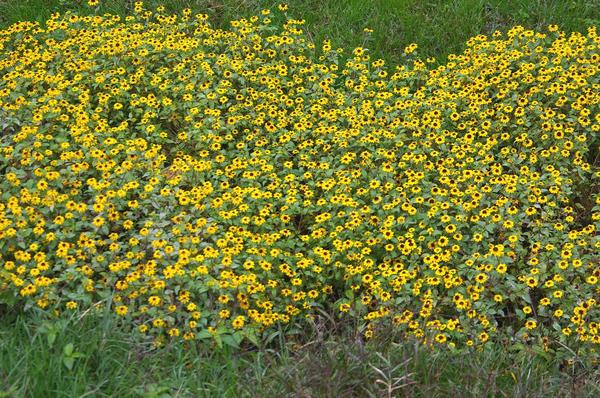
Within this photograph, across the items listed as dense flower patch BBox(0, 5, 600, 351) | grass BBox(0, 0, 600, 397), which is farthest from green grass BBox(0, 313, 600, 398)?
dense flower patch BBox(0, 5, 600, 351)

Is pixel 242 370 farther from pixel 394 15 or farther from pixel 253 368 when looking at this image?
pixel 394 15

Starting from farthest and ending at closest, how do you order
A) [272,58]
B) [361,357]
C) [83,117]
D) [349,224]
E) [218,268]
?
1. [272,58]
2. [83,117]
3. [349,224]
4. [218,268]
5. [361,357]

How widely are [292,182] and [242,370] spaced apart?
148 centimetres

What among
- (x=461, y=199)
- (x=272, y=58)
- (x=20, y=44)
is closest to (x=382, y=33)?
(x=272, y=58)

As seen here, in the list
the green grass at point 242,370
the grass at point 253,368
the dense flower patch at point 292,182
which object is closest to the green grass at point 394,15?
the dense flower patch at point 292,182

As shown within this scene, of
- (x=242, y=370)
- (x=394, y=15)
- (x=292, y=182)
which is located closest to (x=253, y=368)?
(x=242, y=370)

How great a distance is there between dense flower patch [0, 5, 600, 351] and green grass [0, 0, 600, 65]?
417 millimetres

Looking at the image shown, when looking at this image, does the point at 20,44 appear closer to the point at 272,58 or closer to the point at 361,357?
the point at 272,58

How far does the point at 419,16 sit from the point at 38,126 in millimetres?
3400

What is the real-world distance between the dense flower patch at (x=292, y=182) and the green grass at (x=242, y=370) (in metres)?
0.16

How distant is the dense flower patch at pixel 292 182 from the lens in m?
4.05

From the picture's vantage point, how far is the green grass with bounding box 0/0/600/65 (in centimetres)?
669

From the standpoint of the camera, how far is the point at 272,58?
237 inches

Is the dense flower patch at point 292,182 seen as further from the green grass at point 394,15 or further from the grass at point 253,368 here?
the green grass at point 394,15
